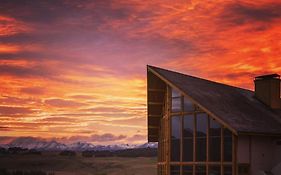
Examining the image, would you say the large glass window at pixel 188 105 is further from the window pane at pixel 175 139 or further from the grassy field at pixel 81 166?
the grassy field at pixel 81 166

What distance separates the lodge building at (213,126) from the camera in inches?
991

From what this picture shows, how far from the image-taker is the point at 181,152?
28.2 metres

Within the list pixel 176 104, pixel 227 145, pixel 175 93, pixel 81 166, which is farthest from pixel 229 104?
pixel 81 166

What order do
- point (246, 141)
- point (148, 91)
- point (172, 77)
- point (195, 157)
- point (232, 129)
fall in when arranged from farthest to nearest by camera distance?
1. point (148, 91)
2. point (172, 77)
3. point (195, 157)
4. point (246, 141)
5. point (232, 129)

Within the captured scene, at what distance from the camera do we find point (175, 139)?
95.0ft

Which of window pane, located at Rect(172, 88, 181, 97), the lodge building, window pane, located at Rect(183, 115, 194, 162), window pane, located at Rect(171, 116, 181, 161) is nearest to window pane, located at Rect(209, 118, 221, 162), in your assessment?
the lodge building

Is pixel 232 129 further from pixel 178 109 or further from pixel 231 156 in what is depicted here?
pixel 178 109

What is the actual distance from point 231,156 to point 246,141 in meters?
1.26

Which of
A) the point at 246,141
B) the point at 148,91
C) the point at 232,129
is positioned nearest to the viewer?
the point at 232,129

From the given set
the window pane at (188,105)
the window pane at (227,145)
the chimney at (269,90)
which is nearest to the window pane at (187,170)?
the window pane at (227,145)

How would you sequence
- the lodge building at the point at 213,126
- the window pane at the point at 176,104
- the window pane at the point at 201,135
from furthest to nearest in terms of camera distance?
the window pane at the point at 176,104, the window pane at the point at 201,135, the lodge building at the point at 213,126

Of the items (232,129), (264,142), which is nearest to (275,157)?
(264,142)

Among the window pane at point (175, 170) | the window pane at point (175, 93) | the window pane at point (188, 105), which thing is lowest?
the window pane at point (175, 170)

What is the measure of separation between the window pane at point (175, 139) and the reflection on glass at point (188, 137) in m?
0.63
